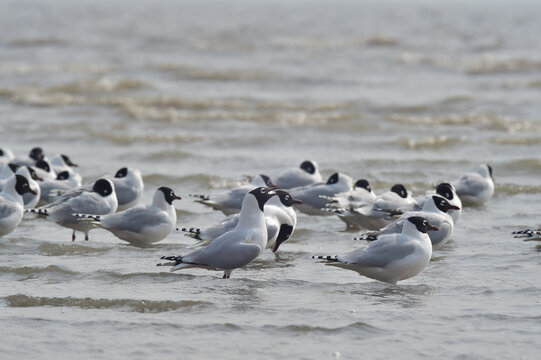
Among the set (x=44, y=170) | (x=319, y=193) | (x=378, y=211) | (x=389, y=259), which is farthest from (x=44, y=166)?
(x=389, y=259)

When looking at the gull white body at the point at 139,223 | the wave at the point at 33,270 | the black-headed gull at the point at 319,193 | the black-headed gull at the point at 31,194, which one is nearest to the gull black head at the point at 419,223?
the gull white body at the point at 139,223

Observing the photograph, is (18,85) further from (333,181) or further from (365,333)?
(365,333)

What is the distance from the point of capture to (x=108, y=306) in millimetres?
7500

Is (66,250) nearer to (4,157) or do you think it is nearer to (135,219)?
(135,219)

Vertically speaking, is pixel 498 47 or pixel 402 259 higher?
pixel 498 47

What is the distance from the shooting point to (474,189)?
1209cm

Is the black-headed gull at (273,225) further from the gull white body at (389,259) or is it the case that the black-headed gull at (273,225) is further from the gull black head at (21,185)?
the gull black head at (21,185)

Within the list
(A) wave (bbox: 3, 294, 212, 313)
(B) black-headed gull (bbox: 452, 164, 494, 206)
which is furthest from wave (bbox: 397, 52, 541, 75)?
(A) wave (bbox: 3, 294, 212, 313)

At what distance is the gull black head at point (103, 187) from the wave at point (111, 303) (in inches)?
123

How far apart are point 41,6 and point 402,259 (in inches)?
2268

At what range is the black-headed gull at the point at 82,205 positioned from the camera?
10.2m

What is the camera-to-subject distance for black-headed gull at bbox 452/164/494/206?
12078 mm

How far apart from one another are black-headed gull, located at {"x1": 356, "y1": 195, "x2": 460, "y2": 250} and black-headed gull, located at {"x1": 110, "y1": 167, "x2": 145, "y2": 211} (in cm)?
328

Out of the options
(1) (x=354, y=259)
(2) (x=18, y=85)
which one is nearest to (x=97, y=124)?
(2) (x=18, y=85)
